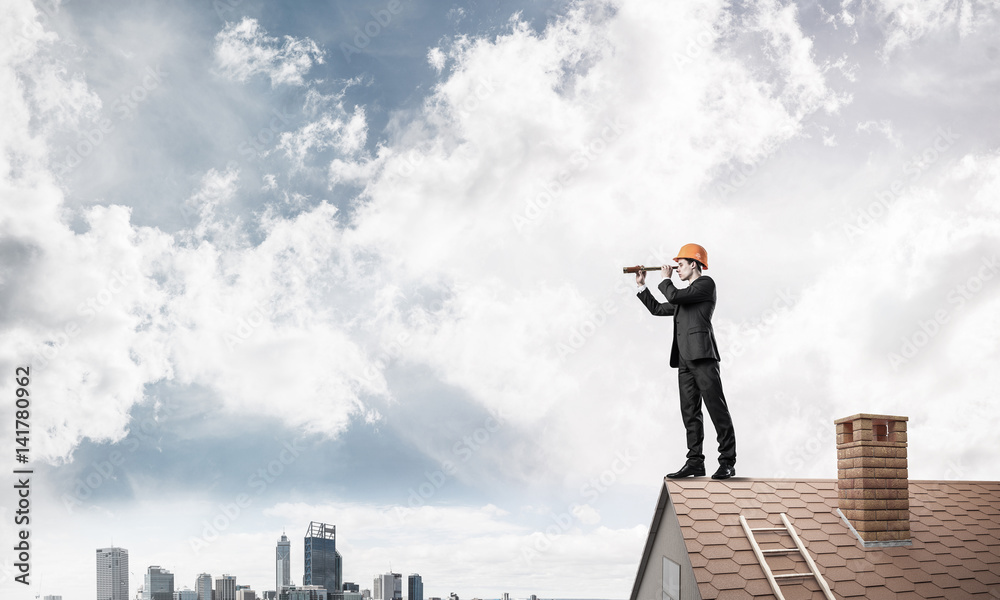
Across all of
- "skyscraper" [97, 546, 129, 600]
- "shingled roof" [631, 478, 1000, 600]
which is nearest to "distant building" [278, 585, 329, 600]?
"skyscraper" [97, 546, 129, 600]

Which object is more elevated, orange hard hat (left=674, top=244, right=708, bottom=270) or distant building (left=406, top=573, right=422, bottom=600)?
orange hard hat (left=674, top=244, right=708, bottom=270)

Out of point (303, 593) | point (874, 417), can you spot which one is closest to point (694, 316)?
point (874, 417)

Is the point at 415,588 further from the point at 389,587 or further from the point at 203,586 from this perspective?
the point at 203,586

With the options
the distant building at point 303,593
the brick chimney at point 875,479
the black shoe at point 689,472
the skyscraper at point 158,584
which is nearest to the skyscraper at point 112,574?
the skyscraper at point 158,584

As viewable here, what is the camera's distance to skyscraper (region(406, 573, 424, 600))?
196ft

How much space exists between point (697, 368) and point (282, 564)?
74.5 metres

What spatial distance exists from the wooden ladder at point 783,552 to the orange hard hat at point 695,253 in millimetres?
3733

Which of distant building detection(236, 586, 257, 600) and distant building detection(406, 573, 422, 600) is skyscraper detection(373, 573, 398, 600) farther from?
distant building detection(236, 586, 257, 600)

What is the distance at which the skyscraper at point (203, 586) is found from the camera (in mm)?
76425

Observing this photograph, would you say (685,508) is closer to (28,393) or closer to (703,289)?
(703,289)

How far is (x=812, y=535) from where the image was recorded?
8.69 metres

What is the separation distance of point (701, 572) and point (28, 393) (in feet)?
49.4

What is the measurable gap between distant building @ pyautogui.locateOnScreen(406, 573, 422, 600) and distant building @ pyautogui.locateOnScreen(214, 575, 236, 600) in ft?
96.9

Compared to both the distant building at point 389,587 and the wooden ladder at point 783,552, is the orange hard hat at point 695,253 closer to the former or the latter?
the wooden ladder at point 783,552
